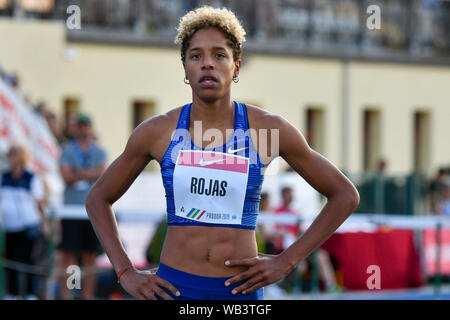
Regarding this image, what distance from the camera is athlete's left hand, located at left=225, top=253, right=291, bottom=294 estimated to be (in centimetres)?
490

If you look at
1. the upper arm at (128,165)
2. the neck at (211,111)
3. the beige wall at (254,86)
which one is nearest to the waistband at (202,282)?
the upper arm at (128,165)

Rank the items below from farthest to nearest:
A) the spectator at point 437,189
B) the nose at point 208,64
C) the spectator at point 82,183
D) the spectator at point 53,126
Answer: the spectator at point 437,189 → the spectator at point 53,126 → the spectator at point 82,183 → the nose at point 208,64

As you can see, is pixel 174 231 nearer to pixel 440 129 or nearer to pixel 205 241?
pixel 205 241

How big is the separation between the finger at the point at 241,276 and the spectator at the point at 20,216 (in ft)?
23.5

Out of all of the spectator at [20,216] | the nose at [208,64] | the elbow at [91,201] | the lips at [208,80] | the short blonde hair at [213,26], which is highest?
the short blonde hair at [213,26]

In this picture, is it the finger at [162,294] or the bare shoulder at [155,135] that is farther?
the bare shoulder at [155,135]

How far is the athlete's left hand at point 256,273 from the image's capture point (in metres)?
4.90

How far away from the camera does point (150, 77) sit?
88.5 ft

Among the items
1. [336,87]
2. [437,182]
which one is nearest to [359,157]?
[336,87]

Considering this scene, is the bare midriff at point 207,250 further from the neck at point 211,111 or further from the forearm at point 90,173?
the forearm at point 90,173

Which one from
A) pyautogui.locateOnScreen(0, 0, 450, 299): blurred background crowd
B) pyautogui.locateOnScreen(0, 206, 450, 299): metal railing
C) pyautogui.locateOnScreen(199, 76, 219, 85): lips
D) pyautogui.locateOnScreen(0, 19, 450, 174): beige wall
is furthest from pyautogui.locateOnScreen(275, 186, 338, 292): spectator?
pyautogui.locateOnScreen(0, 19, 450, 174): beige wall

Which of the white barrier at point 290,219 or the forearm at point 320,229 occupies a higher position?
the forearm at point 320,229

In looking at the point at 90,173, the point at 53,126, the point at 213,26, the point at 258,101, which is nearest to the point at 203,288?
the point at 213,26
